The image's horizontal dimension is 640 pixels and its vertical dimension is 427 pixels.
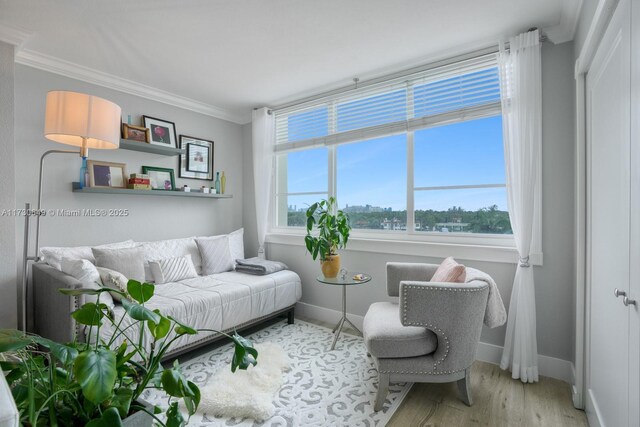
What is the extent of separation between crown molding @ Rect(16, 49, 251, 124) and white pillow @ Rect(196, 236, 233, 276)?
1564 mm

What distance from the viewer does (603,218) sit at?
1.59m

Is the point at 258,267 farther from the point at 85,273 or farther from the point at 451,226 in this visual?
the point at 451,226

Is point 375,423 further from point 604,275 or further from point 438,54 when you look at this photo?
point 438,54

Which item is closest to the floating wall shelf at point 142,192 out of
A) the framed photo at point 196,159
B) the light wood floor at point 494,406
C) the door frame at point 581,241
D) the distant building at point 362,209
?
the framed photo at point 196,159

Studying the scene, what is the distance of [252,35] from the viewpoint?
2.36 meters

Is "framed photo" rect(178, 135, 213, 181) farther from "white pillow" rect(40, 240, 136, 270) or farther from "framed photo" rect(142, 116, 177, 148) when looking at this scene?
"white pillow" rect(40, 240, 136, 270)

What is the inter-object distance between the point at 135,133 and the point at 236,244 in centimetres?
158

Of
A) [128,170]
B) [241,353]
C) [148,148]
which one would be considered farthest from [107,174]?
[241,353]

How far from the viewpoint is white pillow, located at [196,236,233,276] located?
11.0 ft

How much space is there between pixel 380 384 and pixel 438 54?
8.40 ft

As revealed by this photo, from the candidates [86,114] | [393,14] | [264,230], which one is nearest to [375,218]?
[264,230]

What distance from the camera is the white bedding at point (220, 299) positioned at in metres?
2.35

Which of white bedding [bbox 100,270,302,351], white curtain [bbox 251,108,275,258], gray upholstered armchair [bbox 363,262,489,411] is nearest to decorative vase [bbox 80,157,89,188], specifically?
white bedding [bbox 100,270,302,351]

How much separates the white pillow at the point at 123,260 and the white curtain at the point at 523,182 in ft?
9.67
